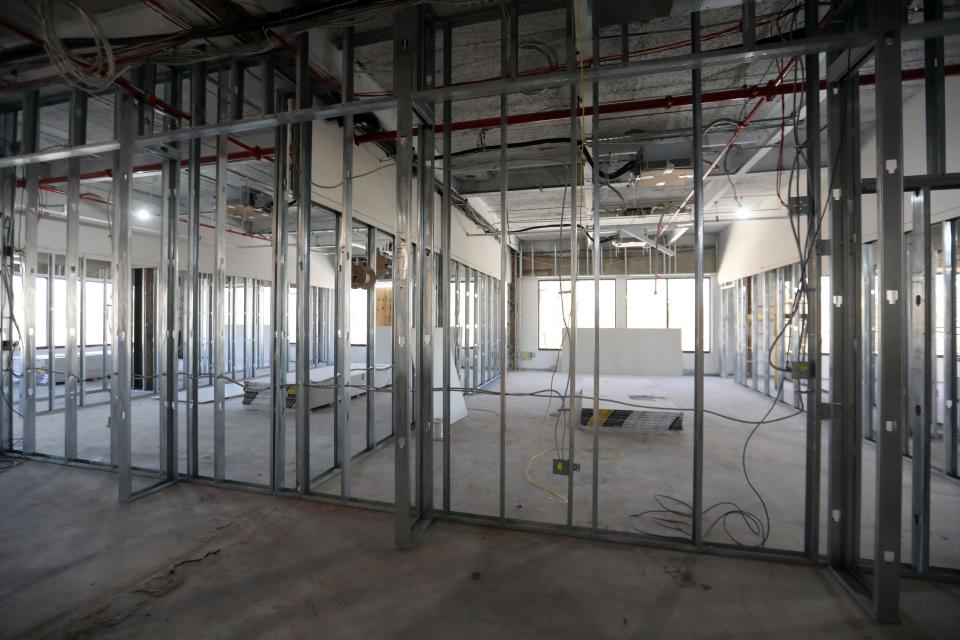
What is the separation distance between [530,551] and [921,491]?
81.1 inches

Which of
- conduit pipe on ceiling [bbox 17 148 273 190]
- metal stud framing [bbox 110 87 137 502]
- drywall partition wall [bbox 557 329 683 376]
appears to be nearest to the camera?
metal stud framing [bbox 110 87 137 502]

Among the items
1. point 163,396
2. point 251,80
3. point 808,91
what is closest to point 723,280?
point 808,91

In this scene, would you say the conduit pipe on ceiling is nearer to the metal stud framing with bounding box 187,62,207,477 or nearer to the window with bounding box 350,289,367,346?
the metal stud framing with bounding box 187,62,207,477

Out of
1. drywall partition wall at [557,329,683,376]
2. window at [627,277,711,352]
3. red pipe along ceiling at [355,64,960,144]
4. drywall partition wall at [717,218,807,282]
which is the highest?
red pipe along ceiling at [355,64,960,144]

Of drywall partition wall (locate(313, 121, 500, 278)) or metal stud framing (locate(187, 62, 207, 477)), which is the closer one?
metal stud framing (locate(187, 62, 207, 477))

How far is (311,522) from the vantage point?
3.00 meters

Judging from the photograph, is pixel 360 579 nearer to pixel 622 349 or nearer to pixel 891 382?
pixel 891 382

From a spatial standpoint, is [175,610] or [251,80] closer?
[175,610]

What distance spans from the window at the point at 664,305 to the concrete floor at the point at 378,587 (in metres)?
8.67

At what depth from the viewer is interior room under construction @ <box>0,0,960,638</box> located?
84.7 inches

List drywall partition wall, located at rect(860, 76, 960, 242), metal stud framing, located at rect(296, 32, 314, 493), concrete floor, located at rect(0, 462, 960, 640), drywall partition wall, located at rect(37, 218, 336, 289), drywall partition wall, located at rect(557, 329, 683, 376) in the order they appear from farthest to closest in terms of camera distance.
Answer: drywall partition wall, located at rect(557, 329, 683, 376)
drywall partition wall, located at rect(37, 218, 336, 289)
drywall partition wall, located at rect(860, 76, 960, 242)
metal stud framing, located at rect(296, 32, 314, 493)
concrete floor, located at rect(0, 462, 960, 640)

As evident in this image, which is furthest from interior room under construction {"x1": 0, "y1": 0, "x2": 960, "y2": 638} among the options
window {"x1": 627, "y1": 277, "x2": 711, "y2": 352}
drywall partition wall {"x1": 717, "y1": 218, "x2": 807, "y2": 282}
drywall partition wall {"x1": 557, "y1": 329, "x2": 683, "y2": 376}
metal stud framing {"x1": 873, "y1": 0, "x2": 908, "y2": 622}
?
window {"x1": 627, "y1": 277, "x2": 711, "y2": 352}

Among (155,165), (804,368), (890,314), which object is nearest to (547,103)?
(804,368)

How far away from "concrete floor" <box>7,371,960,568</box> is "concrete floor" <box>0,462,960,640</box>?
0.47 m
